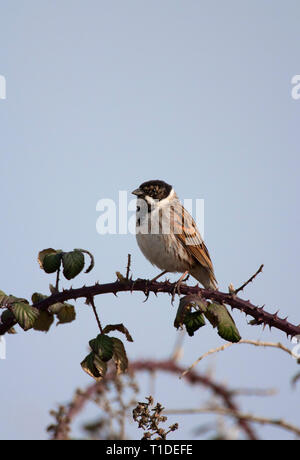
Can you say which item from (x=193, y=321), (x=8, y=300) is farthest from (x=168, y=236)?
(x=8, y=300)

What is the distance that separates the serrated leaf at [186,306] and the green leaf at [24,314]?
751mm

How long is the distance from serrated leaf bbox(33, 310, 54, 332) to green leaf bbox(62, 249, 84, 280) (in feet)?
1.91

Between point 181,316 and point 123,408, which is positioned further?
point 123,408

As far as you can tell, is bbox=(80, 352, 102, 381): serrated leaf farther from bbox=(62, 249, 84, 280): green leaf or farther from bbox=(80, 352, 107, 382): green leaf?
bbox=(62, 249, 84, 280): green leaf

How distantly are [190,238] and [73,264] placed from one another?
3.41 meters

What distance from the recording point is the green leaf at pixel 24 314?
3.57 m

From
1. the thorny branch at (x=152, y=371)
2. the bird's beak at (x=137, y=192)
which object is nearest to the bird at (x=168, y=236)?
the bird's beak at (x=137, y=192)

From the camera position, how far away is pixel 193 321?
12.1 ft

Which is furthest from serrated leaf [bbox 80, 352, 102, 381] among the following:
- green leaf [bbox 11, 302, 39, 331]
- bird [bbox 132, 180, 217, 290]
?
bird [bbox 132, 180, 217, 290]

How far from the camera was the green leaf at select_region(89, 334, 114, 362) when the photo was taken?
379 centimetres
